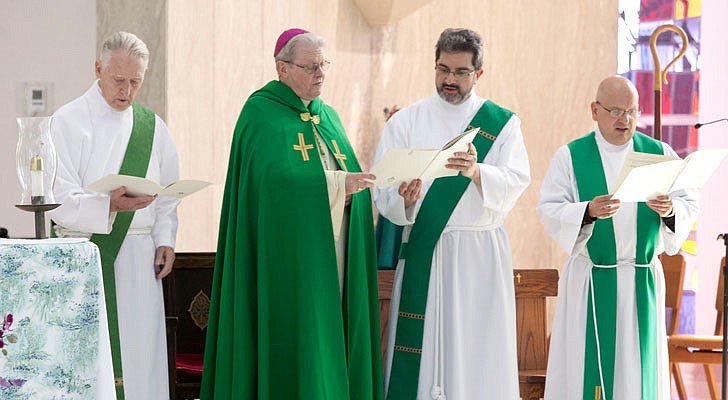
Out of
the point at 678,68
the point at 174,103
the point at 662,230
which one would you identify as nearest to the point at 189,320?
the point at 174,103

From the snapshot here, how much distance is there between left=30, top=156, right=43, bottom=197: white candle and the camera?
12.1 feet

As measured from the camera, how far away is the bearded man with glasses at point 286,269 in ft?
15.5

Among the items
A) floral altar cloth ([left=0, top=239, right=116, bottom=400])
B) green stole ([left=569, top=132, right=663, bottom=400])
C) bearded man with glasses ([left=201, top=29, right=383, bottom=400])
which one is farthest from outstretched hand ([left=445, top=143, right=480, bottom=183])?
floral altar cloth ([left=0, top=239, right=116, bottom=400])

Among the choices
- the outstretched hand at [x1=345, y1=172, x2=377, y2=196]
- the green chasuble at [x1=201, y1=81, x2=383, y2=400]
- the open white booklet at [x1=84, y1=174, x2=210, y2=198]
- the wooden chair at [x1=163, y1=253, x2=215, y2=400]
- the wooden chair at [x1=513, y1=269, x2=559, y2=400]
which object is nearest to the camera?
the open white booklet at [x1=84, y1=174, x2=210, y2=198]

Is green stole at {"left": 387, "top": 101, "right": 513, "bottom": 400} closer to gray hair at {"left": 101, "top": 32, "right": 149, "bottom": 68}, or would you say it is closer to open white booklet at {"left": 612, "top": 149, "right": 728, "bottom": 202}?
open white booklet at {"left": 612, "top": 149, "right": 728, "bottom": 202}

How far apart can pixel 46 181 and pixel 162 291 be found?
1379 millimetres

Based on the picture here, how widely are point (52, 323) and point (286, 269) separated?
1318 millimetres

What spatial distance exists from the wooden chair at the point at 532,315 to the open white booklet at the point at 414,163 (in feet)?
4.39

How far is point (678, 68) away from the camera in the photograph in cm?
957

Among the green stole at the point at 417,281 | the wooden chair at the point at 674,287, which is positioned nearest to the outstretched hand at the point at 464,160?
the green stole at the point at 417,281

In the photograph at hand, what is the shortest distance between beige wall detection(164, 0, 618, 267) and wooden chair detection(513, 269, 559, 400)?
6.84ft

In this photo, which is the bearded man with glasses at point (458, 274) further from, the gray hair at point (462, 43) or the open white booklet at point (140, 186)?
the open white booklet at point (140, 186)

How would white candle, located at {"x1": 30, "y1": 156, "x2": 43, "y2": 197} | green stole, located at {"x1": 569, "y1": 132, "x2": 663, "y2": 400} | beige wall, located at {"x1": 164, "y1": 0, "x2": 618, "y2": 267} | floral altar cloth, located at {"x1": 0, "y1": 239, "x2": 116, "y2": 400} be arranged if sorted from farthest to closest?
beige wall, located at {"x1": 164, "y1": 0, "x2": 618, "y2": 267}
green stole, located at {"x1": 569, "y1": 132, "x2": 663, "y2": 400}
white candle, located at {"x1": 30, "y1": 156, "x2": 43, "y2": 197}
floral altar cloth, located at {"x1": 0, "y1": 239, "x2": 116, "y2": 400}

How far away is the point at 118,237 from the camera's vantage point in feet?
15.9
